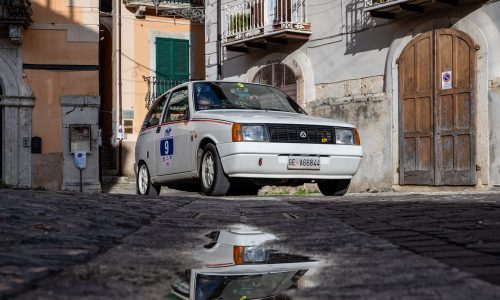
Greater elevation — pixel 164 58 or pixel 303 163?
pixel 164 58

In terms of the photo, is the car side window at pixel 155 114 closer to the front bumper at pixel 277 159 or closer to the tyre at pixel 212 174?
the tyre at pixel 212 174

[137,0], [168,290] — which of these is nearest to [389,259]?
[168,290]

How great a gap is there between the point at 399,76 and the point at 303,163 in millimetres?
6617

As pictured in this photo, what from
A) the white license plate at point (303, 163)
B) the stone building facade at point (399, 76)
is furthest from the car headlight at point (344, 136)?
the stone building facade at point (399, 76)

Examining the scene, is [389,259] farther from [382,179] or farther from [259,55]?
[259,55]

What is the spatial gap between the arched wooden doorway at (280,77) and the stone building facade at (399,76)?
A: 4cm

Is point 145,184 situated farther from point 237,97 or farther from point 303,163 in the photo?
point 303,163

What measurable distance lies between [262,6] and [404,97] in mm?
5163

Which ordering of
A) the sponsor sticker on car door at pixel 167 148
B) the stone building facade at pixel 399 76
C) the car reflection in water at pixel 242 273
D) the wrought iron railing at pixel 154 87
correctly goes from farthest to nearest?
the wrought iron railing at pixel 154 87 → the stone building facade at pixel 399 76 → the sponsor sticker on car door at pixel 167 148 → the car reflection in water at pixel 242 273

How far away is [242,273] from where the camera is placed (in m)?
2.69

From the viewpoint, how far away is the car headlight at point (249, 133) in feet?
26.6

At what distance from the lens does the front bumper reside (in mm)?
8133

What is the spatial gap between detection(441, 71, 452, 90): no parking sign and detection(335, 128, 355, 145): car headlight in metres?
5.04

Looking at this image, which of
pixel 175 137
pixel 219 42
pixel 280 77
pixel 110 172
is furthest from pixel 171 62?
pixel 175 137
